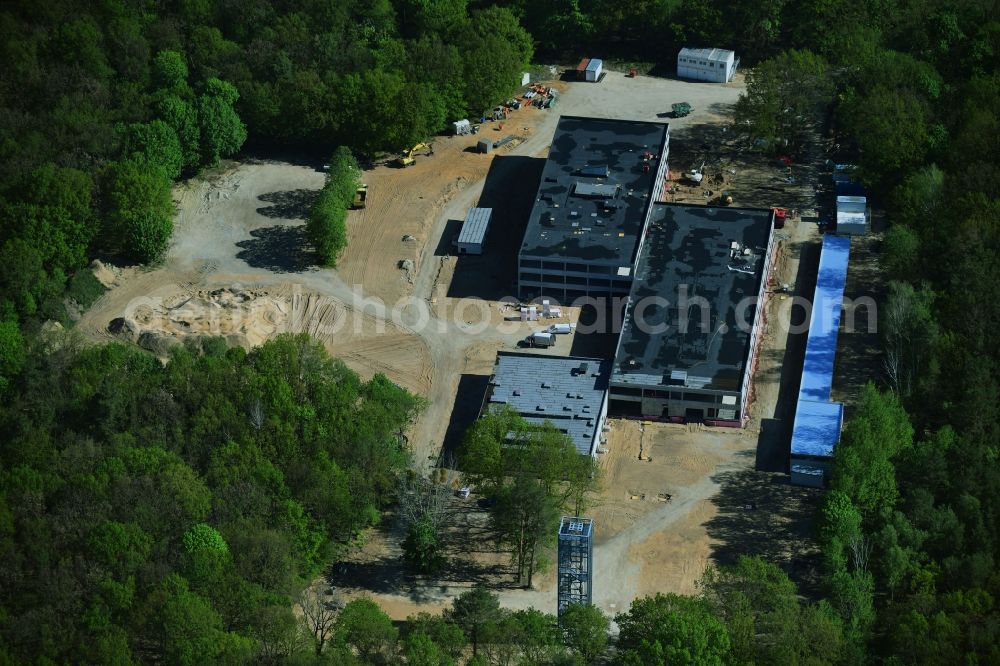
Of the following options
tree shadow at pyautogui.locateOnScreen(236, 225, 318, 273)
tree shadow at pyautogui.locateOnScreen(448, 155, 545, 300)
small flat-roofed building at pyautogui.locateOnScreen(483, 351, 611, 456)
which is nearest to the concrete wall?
small flat-roofed building at pyautogui.locateOnScreen(483, 351, 611, 456)

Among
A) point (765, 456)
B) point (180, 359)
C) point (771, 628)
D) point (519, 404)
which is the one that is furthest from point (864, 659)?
point (180, 359)

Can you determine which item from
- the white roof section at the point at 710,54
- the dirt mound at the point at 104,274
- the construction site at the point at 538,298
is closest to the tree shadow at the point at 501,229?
the construction site at the point at 538,298

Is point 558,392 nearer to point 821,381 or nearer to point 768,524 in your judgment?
point 768,524

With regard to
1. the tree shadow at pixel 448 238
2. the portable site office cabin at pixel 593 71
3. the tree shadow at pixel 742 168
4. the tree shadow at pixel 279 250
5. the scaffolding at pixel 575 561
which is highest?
the portable site office cabin at pixel 593 71

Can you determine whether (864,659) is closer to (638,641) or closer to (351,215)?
(638,641)

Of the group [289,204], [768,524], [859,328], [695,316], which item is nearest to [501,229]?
[289,204]

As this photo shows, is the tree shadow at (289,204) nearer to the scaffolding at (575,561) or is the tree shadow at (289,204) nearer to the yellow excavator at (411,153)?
the yellow excavator at (411,153)
